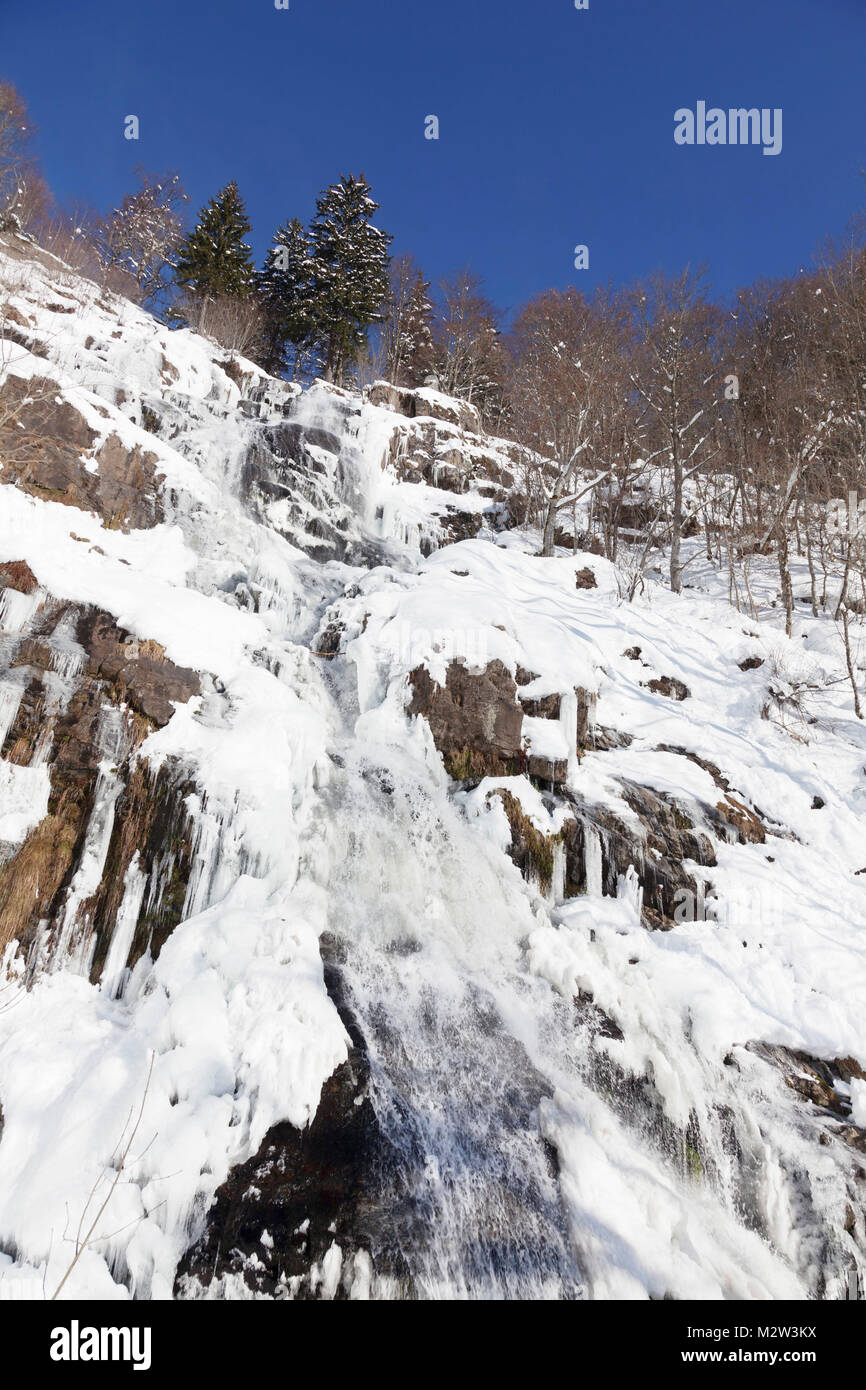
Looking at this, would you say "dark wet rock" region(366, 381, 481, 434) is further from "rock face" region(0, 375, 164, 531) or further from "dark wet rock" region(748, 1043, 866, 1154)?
"dark wet rock" region(748, 1043, 866, 1154)

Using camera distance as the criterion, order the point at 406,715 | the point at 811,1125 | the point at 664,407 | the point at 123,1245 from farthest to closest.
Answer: the point at 664,407, the point at 406,715, the point at 811,1125, the point at 123,1245

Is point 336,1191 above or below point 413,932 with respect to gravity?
below

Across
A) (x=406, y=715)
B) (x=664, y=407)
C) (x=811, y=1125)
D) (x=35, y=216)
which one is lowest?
(x=811, y=1125)

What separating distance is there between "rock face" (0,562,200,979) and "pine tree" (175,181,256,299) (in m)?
24.2

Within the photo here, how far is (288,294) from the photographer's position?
2695 centimetres

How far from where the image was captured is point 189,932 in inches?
207

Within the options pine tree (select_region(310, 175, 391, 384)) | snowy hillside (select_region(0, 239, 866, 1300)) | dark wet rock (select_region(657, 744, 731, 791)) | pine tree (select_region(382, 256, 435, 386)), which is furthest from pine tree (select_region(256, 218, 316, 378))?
dark wet rock (select_region(657, 744, 731, 791))

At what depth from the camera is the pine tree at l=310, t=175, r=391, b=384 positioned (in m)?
25.3

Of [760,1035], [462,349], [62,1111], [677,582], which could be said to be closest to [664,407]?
[677,582]

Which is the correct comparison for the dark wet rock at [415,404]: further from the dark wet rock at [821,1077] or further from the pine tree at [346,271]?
the dark wet rock at [821,1077]

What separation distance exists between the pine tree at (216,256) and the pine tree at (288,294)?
1.95 metres

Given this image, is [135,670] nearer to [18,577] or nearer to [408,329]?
[18,577]

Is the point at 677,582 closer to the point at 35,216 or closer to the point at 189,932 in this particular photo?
the point at 189,932

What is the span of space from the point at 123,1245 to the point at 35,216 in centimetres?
2803
